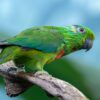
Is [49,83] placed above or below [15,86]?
above

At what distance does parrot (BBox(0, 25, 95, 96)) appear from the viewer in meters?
2.12

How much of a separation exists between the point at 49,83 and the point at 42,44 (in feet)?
0.78

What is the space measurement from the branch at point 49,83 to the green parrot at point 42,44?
1.7 inches

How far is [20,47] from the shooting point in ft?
6.97

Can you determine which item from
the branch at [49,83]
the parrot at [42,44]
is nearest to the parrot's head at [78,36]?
the parrot at [42,44]

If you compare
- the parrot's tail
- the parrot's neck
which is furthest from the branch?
the parrot's neck

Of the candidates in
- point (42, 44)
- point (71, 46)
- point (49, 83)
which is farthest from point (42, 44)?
point (49, 83)

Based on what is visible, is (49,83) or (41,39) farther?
(41,39)

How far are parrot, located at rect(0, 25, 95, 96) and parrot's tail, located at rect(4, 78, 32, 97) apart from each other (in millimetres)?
52

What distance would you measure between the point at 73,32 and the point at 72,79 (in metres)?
0.97

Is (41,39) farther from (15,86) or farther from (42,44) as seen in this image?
(15,86)

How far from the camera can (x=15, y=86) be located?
2145mm

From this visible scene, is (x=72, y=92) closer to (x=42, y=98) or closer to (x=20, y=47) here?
(x=20, y=47)

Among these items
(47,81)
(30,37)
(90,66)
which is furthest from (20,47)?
(90,66)
